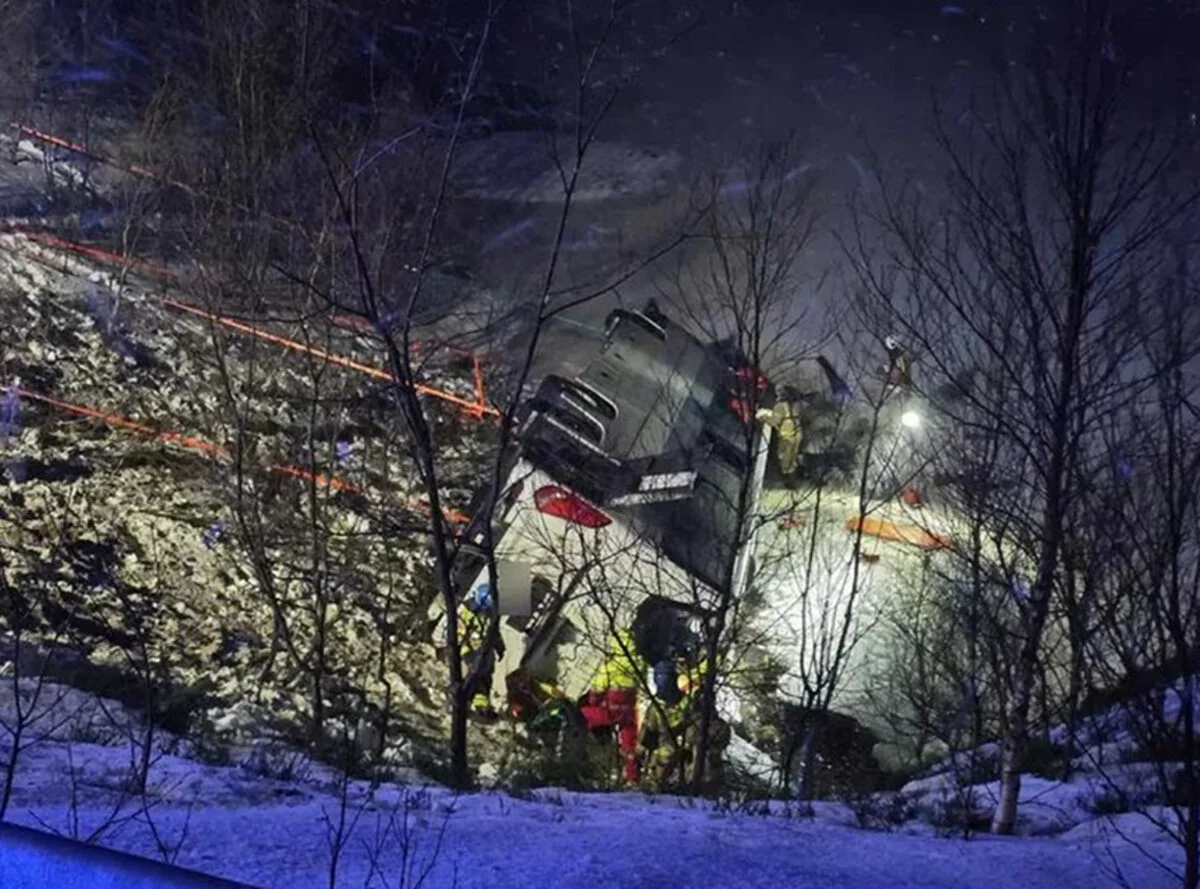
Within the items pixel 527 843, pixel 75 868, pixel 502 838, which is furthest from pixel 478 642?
pixel 75 868

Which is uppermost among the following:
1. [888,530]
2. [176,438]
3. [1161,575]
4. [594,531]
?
[176,438]

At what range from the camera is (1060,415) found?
700cm

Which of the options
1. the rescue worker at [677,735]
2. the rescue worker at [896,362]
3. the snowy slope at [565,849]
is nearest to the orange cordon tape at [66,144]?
the rescue worker at [677,735]

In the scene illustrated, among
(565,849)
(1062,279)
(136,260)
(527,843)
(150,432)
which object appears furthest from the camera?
(136,260)

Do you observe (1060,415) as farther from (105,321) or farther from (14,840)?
(105,321)

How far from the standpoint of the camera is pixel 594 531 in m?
12.1

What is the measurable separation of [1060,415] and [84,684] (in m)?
8.02

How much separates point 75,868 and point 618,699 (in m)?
8.78

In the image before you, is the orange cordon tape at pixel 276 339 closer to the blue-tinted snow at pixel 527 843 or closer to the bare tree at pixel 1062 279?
the blue-tinted snow at pixel 527 843

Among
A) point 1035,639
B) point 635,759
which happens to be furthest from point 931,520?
point 1035,639

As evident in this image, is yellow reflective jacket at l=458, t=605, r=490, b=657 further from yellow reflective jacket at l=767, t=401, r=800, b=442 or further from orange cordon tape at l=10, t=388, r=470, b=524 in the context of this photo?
yellow reflective jacket at l=767, t=401, r=800, b=442

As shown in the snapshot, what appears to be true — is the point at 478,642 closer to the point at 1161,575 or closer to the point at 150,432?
the point at 150,432

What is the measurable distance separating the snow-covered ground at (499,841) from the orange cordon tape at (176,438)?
680 centimetres

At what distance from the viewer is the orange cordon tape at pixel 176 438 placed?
46.9 ft
